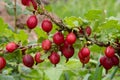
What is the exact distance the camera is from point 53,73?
2305mm

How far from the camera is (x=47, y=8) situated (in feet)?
6.40

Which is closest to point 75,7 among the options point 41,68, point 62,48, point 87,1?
point 87,1

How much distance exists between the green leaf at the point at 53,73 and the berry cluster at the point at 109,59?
1.30ft

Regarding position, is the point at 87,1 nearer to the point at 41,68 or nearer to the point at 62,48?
the point at 41,68

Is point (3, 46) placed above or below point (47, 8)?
below

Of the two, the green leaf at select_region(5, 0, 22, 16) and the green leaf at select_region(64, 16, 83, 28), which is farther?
the green leaf at select_region(5, 0, 22, 16)

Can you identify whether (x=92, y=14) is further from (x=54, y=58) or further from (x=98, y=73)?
(x=98, y=73)

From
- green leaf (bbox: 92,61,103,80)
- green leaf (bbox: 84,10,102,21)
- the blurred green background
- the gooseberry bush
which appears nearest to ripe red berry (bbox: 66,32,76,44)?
the gooseberry bush

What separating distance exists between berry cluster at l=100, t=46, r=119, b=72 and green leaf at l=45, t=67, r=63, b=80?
0.40 metres

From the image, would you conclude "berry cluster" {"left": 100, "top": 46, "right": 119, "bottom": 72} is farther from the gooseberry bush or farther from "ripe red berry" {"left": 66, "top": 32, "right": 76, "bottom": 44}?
"ripe red berry" {"left": 66, "top": 32, "right": 76, "bottom": 44}

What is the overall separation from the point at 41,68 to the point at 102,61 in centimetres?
53

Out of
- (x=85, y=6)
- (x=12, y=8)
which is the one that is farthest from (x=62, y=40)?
(x=85, y=6)

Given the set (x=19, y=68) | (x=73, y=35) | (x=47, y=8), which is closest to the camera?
(x=73, y=35)

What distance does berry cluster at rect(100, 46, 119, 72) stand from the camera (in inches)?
73.7
